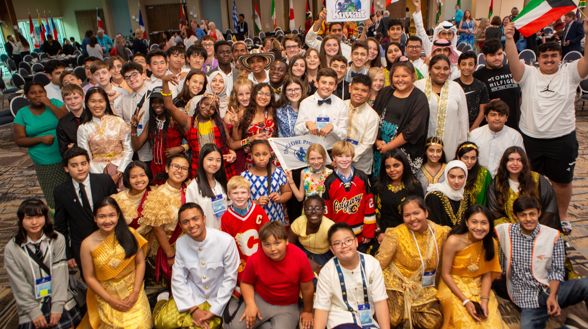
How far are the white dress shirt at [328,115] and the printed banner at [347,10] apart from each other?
2.73 m

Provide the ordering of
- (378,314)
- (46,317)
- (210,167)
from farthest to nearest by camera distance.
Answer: (210,167) → (46,317) → (378,314)

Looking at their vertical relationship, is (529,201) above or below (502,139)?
below

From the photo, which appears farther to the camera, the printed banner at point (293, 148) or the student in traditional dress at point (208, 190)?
the printed banner at point (293, 148)

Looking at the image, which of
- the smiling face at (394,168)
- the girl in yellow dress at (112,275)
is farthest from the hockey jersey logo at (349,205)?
the girl in yellow dress at (112,275)

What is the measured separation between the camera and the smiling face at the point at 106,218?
2744 millimetres

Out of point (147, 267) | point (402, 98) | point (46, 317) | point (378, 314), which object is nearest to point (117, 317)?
point (46, 317)

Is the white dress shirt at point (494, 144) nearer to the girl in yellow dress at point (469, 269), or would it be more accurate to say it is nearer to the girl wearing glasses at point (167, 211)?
the girl in yellow dress at point (469, 269)

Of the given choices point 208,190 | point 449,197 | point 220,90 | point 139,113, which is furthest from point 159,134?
point 449,197

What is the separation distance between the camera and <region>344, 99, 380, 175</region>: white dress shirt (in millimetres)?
3662

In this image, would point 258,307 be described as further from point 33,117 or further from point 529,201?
point 33,117

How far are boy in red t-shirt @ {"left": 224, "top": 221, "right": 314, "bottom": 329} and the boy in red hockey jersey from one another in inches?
29.2

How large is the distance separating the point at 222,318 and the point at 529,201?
2.45 metres

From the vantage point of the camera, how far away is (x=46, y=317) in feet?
8.96

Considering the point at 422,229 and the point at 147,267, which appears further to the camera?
the point at 147,267
